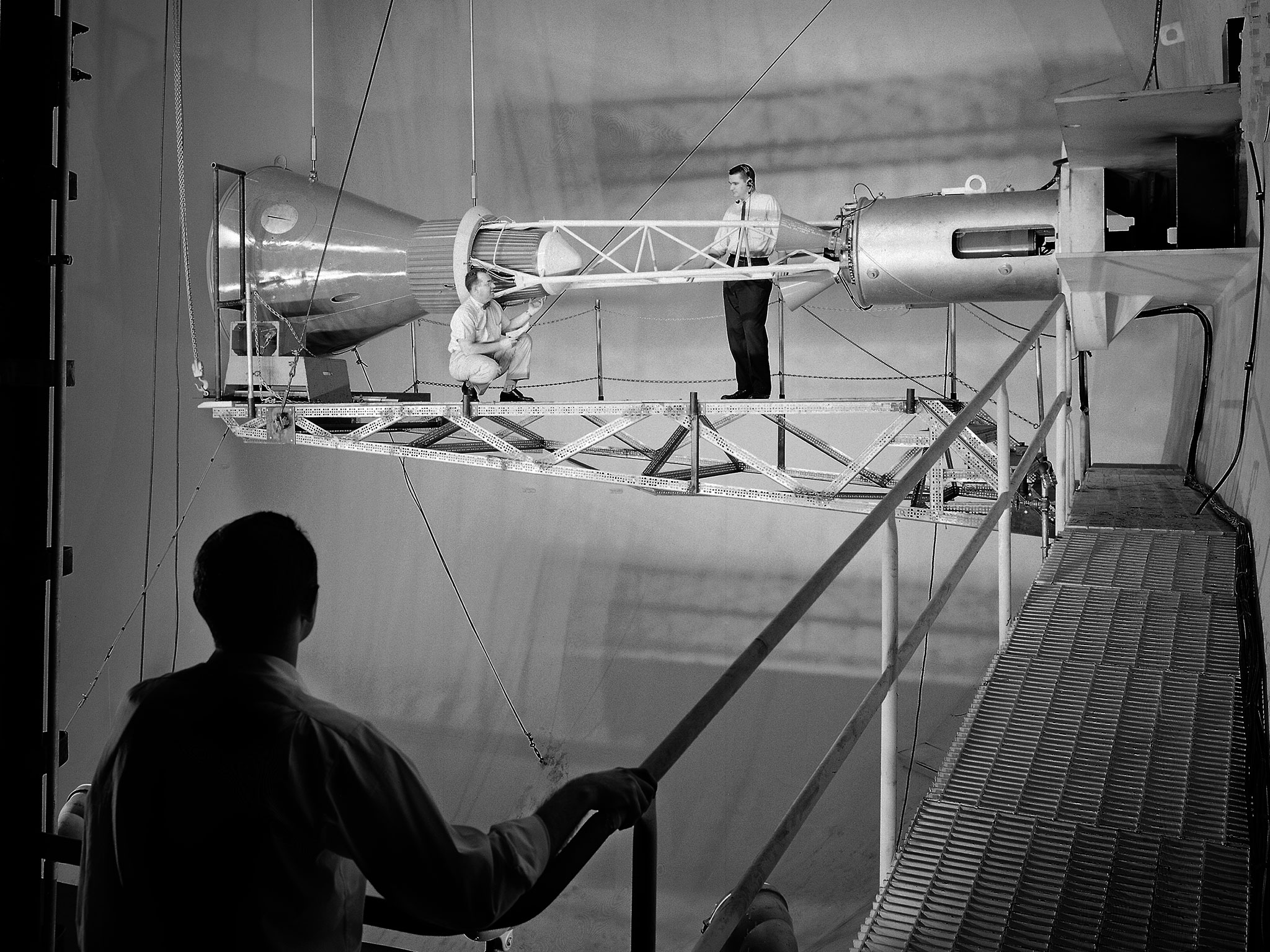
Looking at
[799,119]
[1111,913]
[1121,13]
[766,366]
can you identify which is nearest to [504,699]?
[766,366]

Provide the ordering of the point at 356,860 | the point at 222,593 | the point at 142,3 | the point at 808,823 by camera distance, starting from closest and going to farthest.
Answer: the point at 356,860 → the point at 222,593 → the point at 808,823 → the point at 142,3

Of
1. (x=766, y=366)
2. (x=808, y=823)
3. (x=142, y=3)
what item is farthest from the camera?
(x=142, y=3)

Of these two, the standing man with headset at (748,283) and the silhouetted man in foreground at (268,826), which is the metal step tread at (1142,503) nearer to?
the standing man with headset at (748,283)

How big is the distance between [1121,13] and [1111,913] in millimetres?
7324

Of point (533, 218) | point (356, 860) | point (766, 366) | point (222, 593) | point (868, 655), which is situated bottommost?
point (868, 655)

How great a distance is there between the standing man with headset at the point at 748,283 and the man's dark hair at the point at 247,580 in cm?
495

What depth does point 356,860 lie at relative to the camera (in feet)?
3.54

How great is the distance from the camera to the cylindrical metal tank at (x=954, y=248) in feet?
16.9

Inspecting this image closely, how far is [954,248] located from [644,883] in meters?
4.71

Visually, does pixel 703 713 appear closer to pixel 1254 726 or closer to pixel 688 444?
pixel 1254 726

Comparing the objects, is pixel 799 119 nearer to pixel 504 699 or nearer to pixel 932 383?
pixel 932 383

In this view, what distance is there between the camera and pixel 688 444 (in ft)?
20.9

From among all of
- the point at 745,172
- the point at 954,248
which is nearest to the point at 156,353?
the point at 745,172

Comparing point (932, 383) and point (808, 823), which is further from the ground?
point (932, 383)
